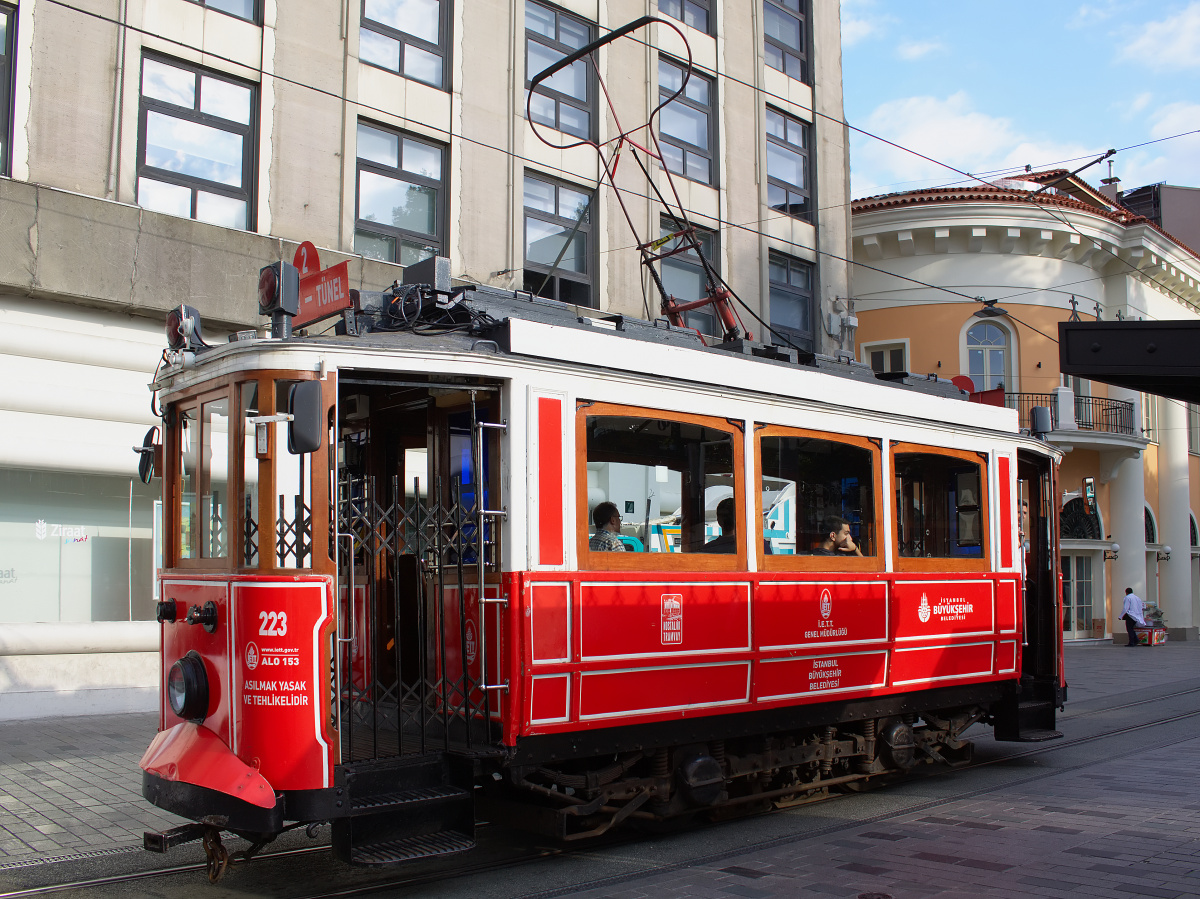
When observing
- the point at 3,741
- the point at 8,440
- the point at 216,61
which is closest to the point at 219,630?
the point at 3,741

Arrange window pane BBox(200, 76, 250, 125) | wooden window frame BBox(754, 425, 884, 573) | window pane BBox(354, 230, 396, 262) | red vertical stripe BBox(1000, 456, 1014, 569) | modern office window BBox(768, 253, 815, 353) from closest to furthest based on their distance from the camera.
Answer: wooden window frame BBox(754, 425, 884, 573)
red vertical stripe BBox(1000, 456, 1014, 569)
window pane BBox(200, 76, 250, 125)
window pane BBox(354, 230, 396, 262)
modern office window BBox(768, 253, 815, 353)

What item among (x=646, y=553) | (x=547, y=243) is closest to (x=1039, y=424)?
(x=646, y=553)

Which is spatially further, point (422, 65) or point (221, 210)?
point (422, 65)

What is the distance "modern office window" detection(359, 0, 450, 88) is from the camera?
14.3 m

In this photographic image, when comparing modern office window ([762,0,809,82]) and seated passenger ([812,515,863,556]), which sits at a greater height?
modern office window ([762,0,809,82])

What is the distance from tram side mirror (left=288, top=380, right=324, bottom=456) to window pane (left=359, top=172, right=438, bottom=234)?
9467mm

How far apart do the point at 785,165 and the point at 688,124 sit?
276 cm

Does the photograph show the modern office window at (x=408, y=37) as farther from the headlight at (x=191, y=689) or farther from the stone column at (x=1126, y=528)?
the stone column at (x=1126, y=528)

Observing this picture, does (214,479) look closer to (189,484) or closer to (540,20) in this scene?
(189,484)

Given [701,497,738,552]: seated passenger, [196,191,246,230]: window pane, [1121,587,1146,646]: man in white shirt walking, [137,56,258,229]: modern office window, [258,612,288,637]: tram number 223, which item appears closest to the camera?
[258,612,288,637]: tram number 223

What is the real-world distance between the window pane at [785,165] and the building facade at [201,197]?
285 cm

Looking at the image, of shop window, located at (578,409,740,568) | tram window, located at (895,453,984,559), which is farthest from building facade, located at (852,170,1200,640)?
shop window, located at (578,409,740,568)

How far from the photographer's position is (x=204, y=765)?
5258 millimetres

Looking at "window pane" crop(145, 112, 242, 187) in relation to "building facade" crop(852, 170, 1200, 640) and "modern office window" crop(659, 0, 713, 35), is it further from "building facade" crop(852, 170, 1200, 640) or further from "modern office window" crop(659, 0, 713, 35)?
"building facade" crop(852, 170, 1200, 640)
